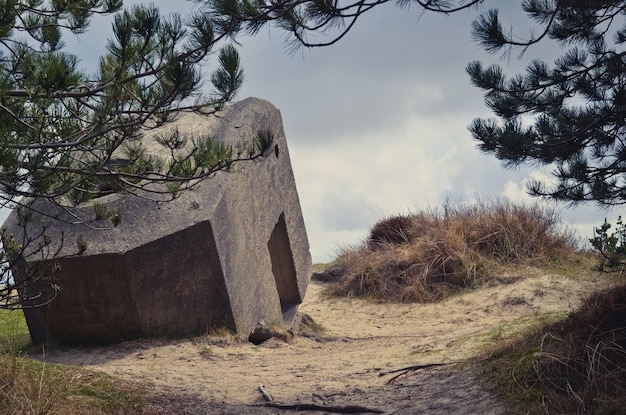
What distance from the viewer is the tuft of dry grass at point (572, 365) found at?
412cm

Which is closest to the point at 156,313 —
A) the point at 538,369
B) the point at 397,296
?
the point at 538,369

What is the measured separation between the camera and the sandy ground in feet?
15.5

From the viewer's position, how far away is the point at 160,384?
5.24m

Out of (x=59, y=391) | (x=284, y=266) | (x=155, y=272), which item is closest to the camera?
(x=59, y=391)

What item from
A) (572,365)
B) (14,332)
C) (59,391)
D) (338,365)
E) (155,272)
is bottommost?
(572,365)

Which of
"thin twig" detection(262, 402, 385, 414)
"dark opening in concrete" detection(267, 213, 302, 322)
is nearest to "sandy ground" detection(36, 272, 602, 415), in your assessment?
"thin twig" detection(262, 402, 385, 414)

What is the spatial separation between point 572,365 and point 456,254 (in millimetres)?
5573

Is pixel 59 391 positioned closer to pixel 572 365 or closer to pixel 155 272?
pixel 155 272

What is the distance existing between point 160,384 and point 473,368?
2.00 metres

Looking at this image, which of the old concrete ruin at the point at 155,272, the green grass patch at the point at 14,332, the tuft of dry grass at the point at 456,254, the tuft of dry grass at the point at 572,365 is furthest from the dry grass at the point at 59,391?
the tuft of dry grass at the point at 456,254

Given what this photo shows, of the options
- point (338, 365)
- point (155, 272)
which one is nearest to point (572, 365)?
point (338, 365)

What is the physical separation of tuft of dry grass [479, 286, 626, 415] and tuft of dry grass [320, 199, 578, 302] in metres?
4.73

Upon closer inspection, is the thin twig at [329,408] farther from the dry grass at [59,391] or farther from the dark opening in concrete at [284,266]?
the dark opening in concrete at [284,266]

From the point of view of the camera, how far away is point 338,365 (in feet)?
19.2
